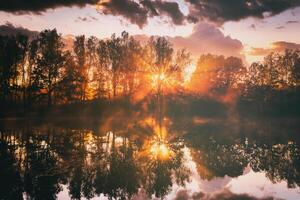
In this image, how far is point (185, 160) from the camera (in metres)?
24.6

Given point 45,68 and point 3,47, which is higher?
point 3,47

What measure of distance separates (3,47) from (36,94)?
15.6 meters

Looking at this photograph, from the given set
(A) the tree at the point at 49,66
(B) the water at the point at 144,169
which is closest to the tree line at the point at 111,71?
(A) the tree at the point at 49,66

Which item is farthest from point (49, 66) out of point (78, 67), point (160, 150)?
point (160, 150)

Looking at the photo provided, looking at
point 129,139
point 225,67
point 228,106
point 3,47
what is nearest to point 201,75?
point 225,67

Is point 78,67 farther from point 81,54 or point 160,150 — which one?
point 160,150

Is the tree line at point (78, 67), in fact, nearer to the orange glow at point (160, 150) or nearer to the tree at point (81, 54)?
the tree at point (81, 54)

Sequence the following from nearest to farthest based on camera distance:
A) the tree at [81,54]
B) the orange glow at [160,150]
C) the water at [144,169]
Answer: the water at [144,169] → the orange glow at [160,150] → the tree at [81,54]

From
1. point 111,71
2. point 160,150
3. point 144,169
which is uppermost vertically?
point 111,71

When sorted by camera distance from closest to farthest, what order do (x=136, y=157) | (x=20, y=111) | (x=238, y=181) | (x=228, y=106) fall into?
(x=238, y=181), (x=136, y=157), (x=20, y=111), (x=228, y=106)

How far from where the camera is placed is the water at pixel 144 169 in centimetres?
1580

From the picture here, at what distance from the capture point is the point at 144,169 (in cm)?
2047

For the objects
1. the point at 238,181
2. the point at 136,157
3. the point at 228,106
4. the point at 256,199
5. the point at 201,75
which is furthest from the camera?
the point at 201,75

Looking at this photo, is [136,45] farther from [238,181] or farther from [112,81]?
[238,181]
